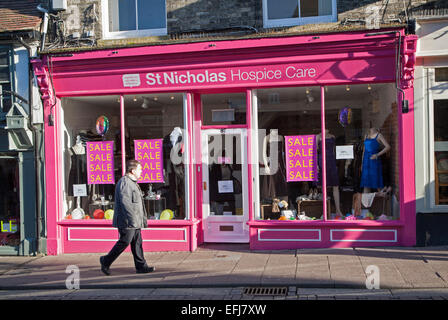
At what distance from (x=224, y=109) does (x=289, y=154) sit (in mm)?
1619

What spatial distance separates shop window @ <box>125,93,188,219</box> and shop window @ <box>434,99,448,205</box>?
4873 mm

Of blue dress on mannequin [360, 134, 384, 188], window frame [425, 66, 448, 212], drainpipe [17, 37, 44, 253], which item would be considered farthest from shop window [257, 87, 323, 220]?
drainpipe [17, 37, 44, 253]

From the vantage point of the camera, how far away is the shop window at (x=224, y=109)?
10.2 meters

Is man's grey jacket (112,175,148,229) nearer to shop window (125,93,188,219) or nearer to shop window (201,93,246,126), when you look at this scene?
shop window (125,93,188,219)

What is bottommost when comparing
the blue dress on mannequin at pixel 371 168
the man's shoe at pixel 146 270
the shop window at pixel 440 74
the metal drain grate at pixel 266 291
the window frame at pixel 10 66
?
the metal drain grate at pixel 266 291

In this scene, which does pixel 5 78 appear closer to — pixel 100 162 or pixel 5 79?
pixel 5 79

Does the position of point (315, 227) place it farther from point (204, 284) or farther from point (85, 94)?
point (85, 94)

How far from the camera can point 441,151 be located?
943 centimetres

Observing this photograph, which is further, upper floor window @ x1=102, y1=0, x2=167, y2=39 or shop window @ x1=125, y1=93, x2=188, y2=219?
upper floor window @ x1=102, y1=0, x2=167, y2=39

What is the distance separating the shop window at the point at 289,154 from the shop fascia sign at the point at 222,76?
0.31 metres

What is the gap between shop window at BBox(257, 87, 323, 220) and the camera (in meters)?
9.91

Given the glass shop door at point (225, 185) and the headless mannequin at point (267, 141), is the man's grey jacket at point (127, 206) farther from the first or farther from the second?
the headless mannequin at point (267, 141)

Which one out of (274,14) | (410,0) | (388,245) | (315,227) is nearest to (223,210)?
(315,227)

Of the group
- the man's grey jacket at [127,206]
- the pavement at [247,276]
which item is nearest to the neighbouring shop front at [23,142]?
the pavement at [247,276]
